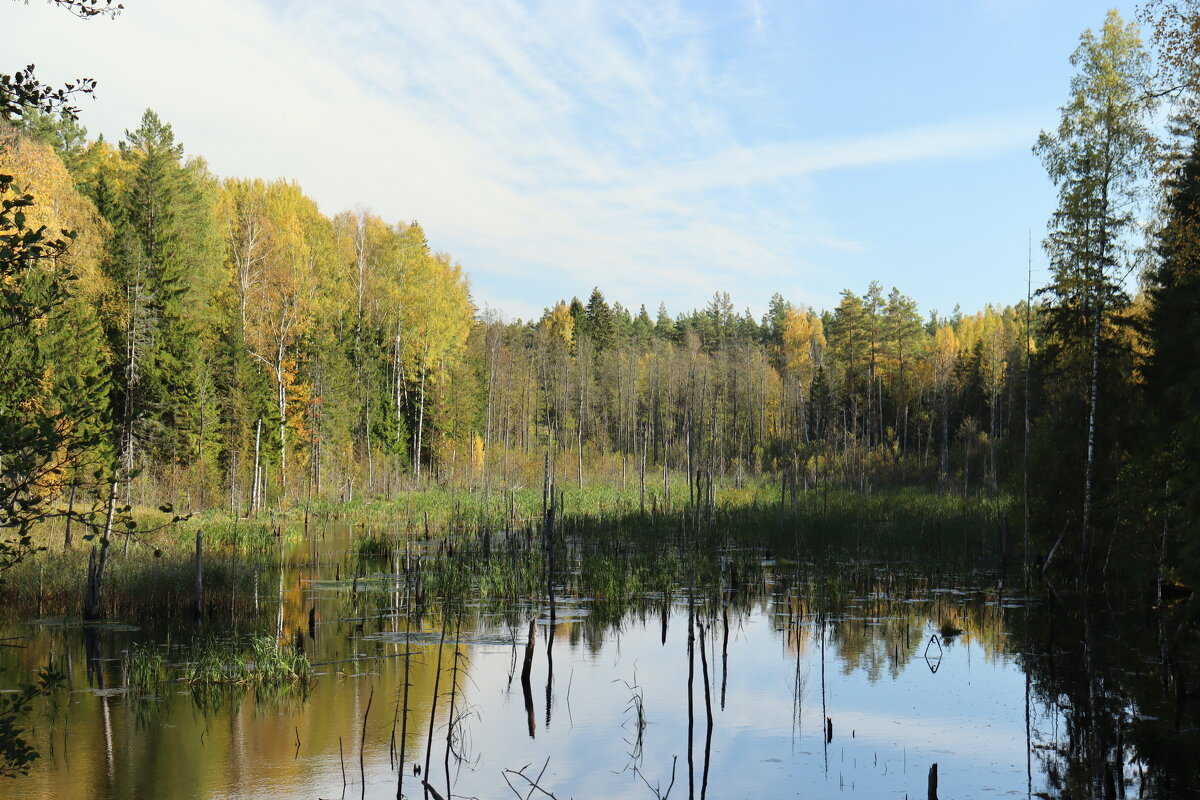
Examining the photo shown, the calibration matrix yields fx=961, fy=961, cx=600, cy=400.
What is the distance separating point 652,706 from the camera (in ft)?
36.4

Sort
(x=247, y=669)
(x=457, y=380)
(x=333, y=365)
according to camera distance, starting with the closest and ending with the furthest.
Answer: (x=247, y=669) < (x=333, y=365) < (x=457, y=380)

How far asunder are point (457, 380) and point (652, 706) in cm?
3834

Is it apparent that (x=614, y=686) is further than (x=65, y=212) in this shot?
No

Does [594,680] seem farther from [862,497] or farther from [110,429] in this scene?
[862,497]

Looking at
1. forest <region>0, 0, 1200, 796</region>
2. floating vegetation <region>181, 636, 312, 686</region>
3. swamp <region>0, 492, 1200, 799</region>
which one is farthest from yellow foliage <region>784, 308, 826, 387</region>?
floating vegetation <region>181, 636, 312, 686</region>

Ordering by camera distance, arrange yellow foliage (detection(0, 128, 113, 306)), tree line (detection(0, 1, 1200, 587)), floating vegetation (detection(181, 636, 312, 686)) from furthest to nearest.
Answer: yellow foliage (detection(0, 128, 113, 306)) < tree line (detection(0, 1, 1200, 587)) < floating vegetation (detection(181, 636, 312, 686))

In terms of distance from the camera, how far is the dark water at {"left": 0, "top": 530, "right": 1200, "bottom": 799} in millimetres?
8367

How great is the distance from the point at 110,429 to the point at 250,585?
1355 cm

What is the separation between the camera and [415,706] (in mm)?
10680

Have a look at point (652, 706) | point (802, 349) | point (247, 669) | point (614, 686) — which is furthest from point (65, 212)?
point (802, 349)

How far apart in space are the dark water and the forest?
128 centimetres

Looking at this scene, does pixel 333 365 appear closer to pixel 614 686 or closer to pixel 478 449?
pixel 478 449

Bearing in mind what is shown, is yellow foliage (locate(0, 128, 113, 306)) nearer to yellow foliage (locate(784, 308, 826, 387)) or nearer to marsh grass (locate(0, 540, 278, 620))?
marsh grass (locate(0, 540, 278, 620))

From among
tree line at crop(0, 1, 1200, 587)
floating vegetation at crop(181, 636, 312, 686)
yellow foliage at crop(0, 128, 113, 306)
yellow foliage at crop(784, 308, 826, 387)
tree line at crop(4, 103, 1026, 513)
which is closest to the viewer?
floating vegetation at crop(181, 636, 312, 686)
